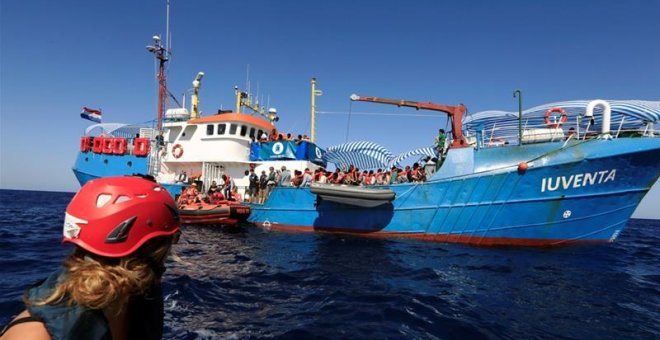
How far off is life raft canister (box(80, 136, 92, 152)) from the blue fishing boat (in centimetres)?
1462

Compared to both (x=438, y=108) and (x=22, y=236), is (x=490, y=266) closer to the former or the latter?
(x=438, y=108)

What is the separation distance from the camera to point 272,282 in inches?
227

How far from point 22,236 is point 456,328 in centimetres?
1135

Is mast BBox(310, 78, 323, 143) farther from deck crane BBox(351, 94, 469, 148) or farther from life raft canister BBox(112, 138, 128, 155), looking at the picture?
life raft canister BBox(112, 138, 128, 155)

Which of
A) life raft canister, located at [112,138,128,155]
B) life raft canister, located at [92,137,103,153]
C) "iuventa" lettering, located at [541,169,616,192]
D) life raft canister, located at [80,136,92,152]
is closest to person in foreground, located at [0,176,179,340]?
"iuventa" lettering, located at [541,169,616,192]

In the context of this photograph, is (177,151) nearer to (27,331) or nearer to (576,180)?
(576,180)

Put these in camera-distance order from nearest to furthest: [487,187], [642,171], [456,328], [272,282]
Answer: [456,328]
[272,282]
[642,171]
[487,187]

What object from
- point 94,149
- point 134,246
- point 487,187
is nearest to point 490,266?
point 487,187

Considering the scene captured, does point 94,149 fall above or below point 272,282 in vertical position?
above

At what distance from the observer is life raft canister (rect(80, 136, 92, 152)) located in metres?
18.7

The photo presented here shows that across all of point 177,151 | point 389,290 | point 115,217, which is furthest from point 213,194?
point 115,217

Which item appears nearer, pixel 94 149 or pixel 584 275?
pixel 584 275

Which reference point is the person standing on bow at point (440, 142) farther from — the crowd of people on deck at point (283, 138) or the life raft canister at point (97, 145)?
the life raft canister at point (97, 145)

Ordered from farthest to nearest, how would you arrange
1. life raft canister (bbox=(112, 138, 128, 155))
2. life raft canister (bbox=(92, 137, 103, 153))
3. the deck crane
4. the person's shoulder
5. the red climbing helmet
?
life raft canister (bbox=(92, 137, 103, 153)) < life raft canister (bbox=(112, 138, 128, 155)) < the deck crane < the red climbing helmet < the person's shoulder
